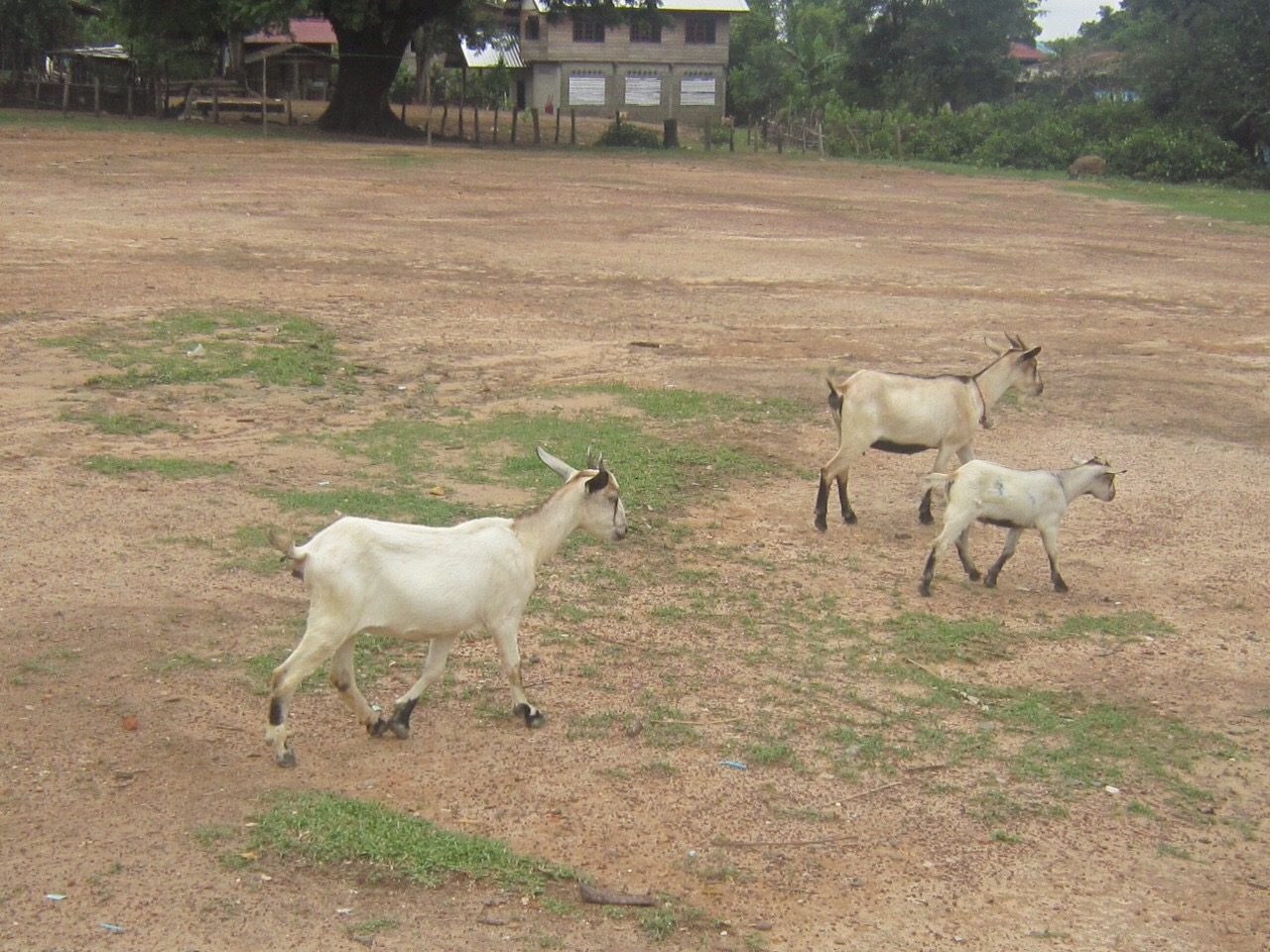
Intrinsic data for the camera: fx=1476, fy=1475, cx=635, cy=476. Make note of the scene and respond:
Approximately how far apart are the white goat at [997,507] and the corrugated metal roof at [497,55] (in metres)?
50.1

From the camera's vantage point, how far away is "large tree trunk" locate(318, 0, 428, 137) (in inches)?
1502

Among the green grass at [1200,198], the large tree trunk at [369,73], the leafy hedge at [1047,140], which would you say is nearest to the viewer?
the green grass at [1200,198]

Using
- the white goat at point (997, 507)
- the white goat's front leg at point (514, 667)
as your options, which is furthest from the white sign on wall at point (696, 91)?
the white goat's front leg at point (514, 667)

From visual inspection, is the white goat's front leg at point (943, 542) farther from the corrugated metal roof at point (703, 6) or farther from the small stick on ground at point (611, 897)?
the corrugated metal roof at point (703, 6)

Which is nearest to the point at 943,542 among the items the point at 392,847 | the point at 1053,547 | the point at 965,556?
the point at 965,556

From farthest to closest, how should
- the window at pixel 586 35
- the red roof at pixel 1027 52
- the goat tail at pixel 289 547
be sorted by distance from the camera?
1. the red roof at pixel 1027 52
2. the window at pixel 586 35
3. the goat tail at pixel 289 547

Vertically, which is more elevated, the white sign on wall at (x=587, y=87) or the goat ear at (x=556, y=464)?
the white sign on wall at (x=587, y=87)

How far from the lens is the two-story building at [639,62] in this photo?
60125 mm

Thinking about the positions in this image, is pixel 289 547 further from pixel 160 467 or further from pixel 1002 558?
pixel 1002 558

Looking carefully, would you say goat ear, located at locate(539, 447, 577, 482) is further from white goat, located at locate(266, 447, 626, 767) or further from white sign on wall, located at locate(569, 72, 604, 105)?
white sign on wall, located at locate(569, 72, 604, 105)

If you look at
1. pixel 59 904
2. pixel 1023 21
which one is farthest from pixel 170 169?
pixel 1023 21

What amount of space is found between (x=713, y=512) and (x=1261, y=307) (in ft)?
41.6

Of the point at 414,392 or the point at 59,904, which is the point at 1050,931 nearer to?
the point at 59,904

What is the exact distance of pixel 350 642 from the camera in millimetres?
5883
